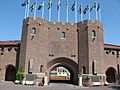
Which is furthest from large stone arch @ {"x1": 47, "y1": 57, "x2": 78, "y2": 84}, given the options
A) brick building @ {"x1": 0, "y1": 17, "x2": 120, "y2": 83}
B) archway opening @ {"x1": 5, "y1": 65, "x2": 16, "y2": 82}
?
archway opening @ {"x1": 5, "y1": 65, "x2": 16, "y2": 82}

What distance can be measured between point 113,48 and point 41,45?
14144 millimetres

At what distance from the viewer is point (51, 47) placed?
32344mm

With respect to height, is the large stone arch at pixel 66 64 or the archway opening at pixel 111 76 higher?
the large stone arch at pixel 66 64

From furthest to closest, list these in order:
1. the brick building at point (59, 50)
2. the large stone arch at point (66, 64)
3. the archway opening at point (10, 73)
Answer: the archway opening at point (10, 73) → the large stone arch at point (66, 64) → the brick building at point (59, 50)

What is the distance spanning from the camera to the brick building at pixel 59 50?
29.8 metres

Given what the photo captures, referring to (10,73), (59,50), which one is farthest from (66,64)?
(10,73)

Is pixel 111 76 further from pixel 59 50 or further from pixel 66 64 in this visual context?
pixel 59 50

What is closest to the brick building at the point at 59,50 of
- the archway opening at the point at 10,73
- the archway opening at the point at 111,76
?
the archway opening at the point at 10,73

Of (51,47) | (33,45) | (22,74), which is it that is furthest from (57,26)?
(22,74)

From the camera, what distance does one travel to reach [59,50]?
106 feet

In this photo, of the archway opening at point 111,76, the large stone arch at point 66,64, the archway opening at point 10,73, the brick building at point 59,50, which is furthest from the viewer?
the archway opening at point 111,76

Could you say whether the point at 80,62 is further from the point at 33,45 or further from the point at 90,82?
the point at 33,45

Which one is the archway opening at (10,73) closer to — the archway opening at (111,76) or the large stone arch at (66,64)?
the large stone arch at (66,64)

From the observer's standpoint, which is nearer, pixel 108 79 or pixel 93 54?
pixel 93 54
